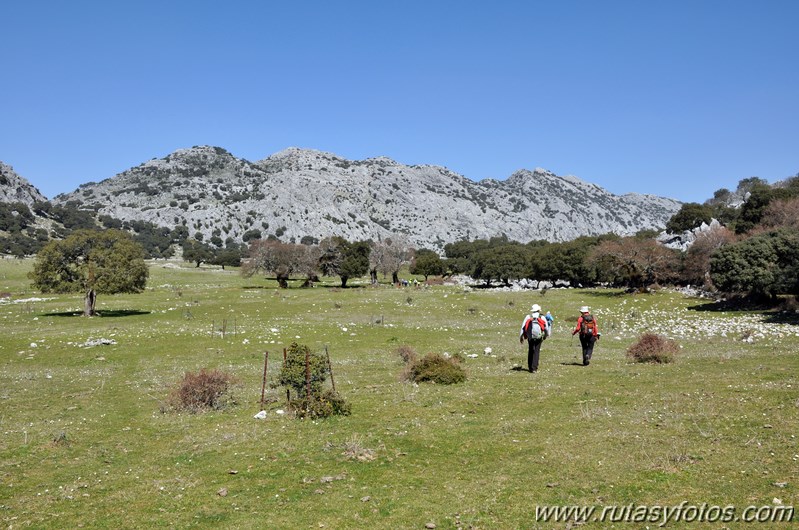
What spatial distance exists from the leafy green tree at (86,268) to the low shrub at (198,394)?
4259 centimetres

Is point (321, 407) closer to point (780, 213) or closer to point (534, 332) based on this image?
point (534, 332)

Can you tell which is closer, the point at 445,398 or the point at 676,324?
the point at 445,398

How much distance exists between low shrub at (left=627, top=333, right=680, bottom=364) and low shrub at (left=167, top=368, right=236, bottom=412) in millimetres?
20005

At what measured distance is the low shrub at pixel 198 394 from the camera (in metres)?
19.1

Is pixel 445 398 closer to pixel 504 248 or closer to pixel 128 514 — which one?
pixel 128 514

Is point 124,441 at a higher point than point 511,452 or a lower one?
lower

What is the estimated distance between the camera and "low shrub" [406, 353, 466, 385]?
71.5ft

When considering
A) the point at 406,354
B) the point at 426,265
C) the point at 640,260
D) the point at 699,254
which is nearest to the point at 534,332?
the point at 406,354

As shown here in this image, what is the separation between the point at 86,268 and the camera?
56031 millimetres

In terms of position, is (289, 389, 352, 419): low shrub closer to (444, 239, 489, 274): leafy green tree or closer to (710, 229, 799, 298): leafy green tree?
(710, 229, 799, 298): leafy green tree

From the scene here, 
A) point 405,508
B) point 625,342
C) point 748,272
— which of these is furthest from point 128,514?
point 748,272

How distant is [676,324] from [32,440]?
1804 inches

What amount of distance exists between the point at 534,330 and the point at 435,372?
4.88 m

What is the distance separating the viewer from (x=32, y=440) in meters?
15.7
